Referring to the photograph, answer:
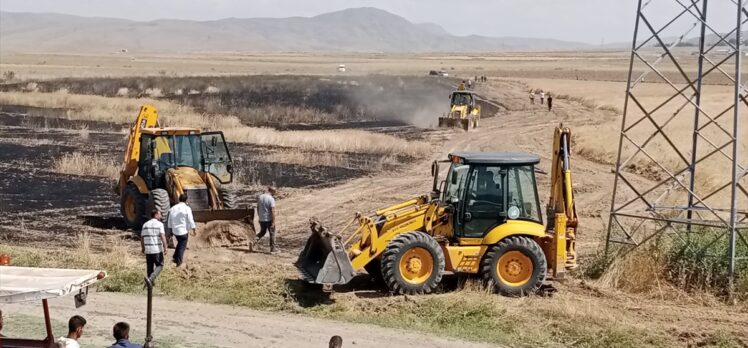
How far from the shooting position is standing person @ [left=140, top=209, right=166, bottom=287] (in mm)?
14328

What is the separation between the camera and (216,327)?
12664 mm

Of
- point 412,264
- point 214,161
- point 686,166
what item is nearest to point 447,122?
point 686,166

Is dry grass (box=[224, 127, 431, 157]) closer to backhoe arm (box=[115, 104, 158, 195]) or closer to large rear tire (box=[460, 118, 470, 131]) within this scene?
large rear tire (box=[460, 118, 470, 131])

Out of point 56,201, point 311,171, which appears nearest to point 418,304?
point 56,201

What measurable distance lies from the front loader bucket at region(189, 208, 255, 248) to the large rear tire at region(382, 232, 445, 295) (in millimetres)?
5262

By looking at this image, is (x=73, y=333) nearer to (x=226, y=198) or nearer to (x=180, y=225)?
(x=180, y=225)

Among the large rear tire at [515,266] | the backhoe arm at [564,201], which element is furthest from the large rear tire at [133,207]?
the backhoe arm at [564,201]

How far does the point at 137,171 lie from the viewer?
20.7 meters

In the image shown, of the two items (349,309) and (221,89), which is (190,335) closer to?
(349,309)

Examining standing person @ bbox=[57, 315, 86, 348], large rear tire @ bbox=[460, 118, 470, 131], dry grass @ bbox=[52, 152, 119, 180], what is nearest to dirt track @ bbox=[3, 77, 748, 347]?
standing person @ bbox=[57, 315, 86, 348]

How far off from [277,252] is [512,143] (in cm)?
2273

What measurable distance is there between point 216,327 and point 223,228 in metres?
5.84

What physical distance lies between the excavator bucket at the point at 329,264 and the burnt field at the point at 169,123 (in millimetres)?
7711

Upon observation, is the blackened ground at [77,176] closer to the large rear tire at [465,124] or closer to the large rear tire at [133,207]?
the large rear tire at [133,207]
